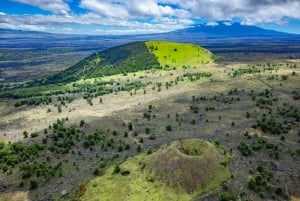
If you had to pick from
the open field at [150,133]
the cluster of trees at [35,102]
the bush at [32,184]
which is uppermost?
the open field at [150,133]

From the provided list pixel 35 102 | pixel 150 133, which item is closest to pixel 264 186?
pixel 150 133

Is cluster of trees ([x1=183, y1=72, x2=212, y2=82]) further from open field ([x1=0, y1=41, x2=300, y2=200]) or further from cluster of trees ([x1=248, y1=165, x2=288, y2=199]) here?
cluster of trees ([x1=248, y1=165, x2=288, y2=199])

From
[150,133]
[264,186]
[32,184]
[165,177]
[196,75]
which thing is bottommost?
[32,184]

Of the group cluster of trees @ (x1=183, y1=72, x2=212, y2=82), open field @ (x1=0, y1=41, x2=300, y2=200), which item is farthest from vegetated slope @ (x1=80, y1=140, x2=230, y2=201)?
cluster of trees @ (x1=183, y1=72, x2=212, y2=82)

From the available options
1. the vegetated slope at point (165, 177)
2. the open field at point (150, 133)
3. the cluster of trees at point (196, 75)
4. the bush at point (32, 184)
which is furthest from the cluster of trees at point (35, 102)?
the vegetated slope at point (165, 177)

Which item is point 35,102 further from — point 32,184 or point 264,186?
point 264,186

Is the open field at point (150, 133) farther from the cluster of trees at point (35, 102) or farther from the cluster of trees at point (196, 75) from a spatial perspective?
the cluster of trees at point (196, 75)

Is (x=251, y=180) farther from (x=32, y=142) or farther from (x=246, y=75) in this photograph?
(x=246, y=75)
